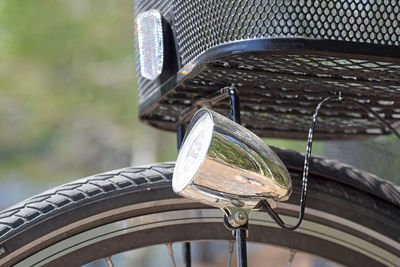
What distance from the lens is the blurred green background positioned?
4.82m

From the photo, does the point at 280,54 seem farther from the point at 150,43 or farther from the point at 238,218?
the point at 150,43

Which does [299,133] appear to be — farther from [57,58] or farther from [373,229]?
[57,58]

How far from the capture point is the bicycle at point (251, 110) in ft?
2.77

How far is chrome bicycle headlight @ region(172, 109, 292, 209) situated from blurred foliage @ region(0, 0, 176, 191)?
4094mm

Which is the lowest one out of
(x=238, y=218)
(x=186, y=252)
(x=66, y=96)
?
(x=66, y=96)

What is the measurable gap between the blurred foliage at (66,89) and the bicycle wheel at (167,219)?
3872 millimetres

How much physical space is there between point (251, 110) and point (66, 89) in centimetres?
425

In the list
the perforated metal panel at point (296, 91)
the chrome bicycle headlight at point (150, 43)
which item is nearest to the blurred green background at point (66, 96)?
the perforated metal panel at point (296, 91)

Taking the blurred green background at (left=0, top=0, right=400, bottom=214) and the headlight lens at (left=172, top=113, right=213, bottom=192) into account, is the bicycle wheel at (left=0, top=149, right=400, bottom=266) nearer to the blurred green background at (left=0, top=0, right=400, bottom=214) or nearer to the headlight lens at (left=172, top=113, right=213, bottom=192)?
the headlight lens at (left=172, top=113, right=213, bottom=192)

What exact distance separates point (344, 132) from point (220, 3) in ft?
1.72

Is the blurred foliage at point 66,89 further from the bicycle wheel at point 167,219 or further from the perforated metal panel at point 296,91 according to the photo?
the bicycle wheel at point 167,219

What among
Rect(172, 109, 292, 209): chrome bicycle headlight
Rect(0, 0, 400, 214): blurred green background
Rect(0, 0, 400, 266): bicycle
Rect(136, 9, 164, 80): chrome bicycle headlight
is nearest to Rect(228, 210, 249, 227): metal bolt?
Rect(172, 109, 292, 209): chrome bicycle headlight

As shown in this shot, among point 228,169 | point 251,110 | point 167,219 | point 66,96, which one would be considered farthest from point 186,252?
point 66,96

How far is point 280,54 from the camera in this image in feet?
2.75
